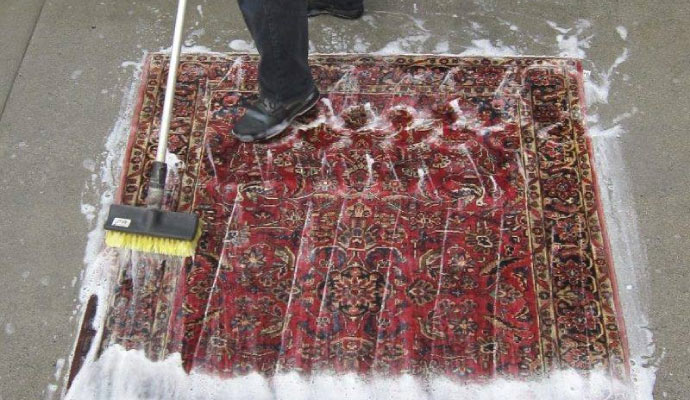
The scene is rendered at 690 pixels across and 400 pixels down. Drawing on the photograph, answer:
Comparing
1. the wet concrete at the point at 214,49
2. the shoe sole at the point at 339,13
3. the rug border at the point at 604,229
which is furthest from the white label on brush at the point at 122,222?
the rug border at the point at 604,229

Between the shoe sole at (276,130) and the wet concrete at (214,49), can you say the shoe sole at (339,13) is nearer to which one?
the wet concrete at (214,49)

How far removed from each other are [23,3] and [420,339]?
2.01 metres

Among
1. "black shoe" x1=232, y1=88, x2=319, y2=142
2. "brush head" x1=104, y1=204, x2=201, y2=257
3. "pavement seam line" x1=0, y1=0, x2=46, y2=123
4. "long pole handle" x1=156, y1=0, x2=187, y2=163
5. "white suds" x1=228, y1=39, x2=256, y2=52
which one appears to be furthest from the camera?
"white suds" x1=228, y1=39, x2=256, y2=52

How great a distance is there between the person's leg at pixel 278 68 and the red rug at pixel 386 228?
0.06m

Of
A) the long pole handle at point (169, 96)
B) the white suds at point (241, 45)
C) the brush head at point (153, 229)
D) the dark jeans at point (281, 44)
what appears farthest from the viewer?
the white suds at point (241, 45)

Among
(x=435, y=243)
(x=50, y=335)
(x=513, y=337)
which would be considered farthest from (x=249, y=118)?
(x=513, y=337)

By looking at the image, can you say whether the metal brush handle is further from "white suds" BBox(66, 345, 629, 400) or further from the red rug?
"white suds" BBox(66, 345, 629, 400)

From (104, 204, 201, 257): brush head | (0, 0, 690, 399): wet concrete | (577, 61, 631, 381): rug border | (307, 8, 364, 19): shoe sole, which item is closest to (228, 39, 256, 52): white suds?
(0, 0, 690, 399): wet concrete

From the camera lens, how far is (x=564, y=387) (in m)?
1.80

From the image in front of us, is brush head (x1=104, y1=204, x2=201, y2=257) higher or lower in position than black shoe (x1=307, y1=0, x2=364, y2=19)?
lower

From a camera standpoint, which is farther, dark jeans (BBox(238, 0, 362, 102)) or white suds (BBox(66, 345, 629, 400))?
dark jeans (BBox(238, 0, 362, 102))

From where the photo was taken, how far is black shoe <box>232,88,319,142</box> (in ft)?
7.34

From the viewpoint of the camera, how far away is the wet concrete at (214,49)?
1.92 metres

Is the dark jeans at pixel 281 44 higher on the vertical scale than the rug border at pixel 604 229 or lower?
higher
